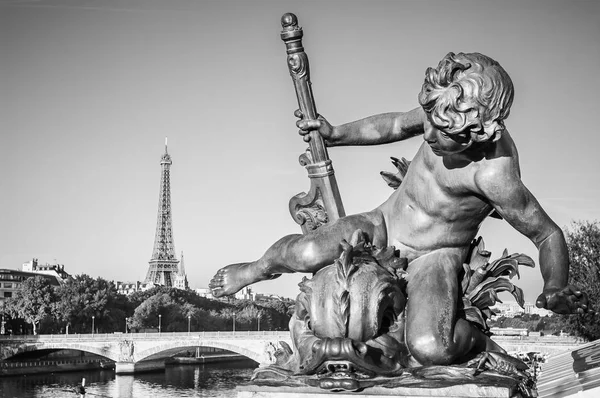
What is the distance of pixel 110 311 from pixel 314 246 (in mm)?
70013

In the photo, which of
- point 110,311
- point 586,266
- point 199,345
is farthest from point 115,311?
point 586,266

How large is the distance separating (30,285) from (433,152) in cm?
6723

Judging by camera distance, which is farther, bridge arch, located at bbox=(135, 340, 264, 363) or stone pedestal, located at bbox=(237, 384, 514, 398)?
bridge arch, located at bbox=(135, 340, 264, 363)

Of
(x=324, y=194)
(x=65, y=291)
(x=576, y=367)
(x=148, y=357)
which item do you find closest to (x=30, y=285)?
(x=65, y=291)

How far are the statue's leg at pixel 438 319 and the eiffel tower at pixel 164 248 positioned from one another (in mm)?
104989

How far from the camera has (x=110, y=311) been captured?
7175cm

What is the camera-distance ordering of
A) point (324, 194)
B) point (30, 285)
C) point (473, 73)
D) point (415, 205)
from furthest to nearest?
point (30, 285) → point (324, 194) → point (415, 205) → point (473, 73)

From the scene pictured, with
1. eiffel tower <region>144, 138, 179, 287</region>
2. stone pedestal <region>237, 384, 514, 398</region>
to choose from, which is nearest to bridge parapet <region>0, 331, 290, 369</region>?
eiffel tower <region>144, 138, 179, 287</region>

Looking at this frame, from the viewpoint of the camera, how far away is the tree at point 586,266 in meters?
32.7

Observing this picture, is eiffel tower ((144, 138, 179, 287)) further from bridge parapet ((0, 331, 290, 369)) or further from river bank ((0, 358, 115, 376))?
bridge parapet ((0, 331, 290, 369))

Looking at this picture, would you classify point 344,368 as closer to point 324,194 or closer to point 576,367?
point 324,194

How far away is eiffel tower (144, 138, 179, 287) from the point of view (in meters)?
108

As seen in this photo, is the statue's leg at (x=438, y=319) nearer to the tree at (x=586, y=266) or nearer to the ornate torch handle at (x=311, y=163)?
the ornate torch handle at (x=311, y=163)

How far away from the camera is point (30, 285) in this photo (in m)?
67.1
